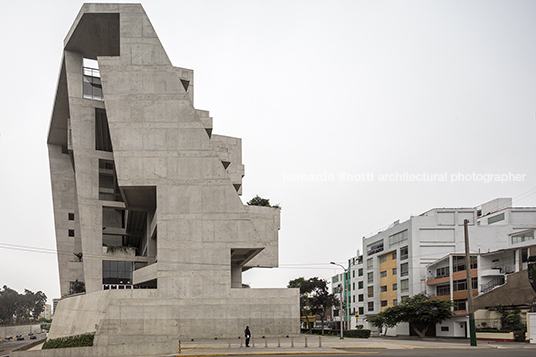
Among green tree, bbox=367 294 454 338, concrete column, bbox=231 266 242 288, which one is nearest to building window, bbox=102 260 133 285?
concrete column, bbox=231 266 242 288

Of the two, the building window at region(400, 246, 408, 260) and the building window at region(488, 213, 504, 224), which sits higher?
the building window at region(488, 213, 504, 224)

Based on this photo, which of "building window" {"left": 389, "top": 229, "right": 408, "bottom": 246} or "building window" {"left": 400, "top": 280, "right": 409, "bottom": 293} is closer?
"building window" {"left": 400, "top": 280, "right": 409, "bottom": 293}

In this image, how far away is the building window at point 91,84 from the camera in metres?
57.4

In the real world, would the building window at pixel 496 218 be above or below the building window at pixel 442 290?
above

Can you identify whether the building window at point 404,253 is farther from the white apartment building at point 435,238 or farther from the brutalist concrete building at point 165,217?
the brutalist concrete building at point 165,217

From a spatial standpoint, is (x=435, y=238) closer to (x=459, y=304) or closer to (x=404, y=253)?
(x=404, y=253)

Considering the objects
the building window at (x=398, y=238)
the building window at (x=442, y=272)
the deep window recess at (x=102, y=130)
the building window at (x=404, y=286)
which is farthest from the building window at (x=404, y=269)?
the deep window recess at (x=102, y=130)

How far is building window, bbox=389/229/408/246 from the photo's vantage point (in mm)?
86688

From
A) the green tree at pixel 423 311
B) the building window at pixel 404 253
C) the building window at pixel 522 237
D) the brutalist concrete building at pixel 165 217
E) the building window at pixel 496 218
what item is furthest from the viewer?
the building window at pixel 404 253

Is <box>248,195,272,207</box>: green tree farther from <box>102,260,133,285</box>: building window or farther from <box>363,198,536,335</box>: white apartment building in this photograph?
<box>363,198,536,335</box>: white apartment building

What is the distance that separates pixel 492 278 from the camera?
6694 centimetres

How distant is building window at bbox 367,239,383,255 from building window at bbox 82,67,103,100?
59433 mm

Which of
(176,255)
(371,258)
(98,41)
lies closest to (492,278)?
(371,258)

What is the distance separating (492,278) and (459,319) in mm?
7260
